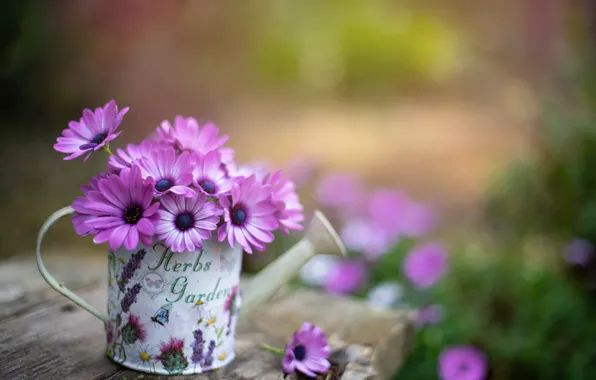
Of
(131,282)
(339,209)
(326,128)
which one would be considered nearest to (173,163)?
(131,282)

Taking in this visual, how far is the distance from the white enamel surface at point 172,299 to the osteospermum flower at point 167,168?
0.28 feet

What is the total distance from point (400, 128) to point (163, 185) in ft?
14.9

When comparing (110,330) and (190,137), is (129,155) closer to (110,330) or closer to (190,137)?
(190,137)

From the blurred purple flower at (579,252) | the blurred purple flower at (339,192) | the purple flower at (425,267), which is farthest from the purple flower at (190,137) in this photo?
the blurred purple flower at (579,252)

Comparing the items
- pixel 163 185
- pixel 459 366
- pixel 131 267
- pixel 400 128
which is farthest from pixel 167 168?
pixel 400 128

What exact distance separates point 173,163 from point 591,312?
5.33 ft

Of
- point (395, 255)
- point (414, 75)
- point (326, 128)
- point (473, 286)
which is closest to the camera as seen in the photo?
point (395, 255)

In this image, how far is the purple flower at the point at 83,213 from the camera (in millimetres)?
757

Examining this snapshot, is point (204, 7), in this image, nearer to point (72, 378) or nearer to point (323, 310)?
point (323, 310)

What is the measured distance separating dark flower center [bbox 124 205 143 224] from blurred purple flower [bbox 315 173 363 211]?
1.32 meters

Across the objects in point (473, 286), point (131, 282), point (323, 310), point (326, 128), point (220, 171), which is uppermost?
point (220, 171)

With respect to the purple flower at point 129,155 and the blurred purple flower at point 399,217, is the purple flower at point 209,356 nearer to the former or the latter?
the purple flower at point 129,155

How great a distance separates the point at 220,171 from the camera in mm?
832

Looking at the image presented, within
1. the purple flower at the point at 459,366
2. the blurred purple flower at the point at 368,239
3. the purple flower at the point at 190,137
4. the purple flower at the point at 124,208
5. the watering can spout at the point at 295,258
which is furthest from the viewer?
→ the blurred purple flower at the point at 368,239
